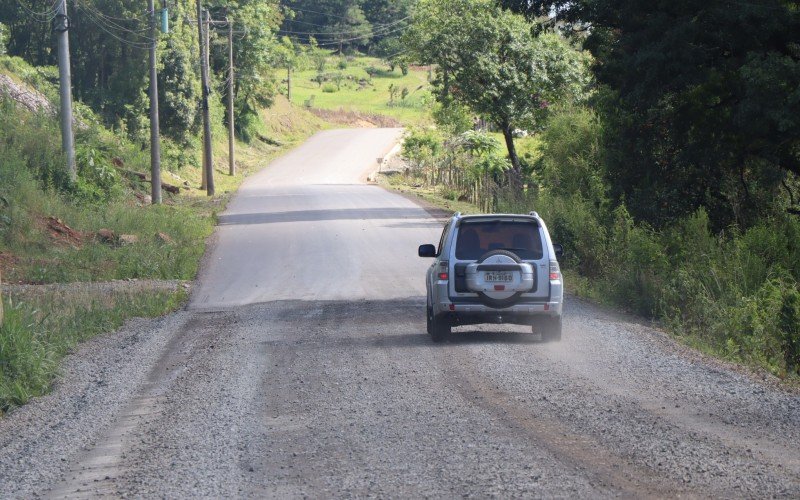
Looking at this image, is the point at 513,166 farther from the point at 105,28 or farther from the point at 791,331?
the point at 791,331

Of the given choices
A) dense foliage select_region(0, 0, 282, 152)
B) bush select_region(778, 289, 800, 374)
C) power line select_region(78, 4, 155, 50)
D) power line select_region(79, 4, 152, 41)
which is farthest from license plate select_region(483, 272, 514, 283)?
power line select_region(78, 4, 155, 50)

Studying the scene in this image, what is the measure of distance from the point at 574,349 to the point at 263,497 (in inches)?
282

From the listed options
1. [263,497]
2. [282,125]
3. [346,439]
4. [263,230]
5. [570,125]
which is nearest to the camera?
[263,497]

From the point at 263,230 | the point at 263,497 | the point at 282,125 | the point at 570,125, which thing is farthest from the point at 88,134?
the point at 282,125

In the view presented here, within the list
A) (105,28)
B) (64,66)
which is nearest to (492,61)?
(64,66)

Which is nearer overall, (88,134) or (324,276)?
(324,276)

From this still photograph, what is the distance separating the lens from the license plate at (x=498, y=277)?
1376cm

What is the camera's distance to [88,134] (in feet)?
131

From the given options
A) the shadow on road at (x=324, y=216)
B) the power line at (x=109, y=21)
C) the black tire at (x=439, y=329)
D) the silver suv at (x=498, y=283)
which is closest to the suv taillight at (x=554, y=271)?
the silver suv at (x=498, y=283)

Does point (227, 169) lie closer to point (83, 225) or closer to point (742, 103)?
point (83, 225)

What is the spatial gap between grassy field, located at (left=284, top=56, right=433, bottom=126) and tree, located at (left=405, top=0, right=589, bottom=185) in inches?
2215

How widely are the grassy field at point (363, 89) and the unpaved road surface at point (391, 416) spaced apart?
8464cm

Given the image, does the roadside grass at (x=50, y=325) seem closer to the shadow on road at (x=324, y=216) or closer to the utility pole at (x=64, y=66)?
the utility pole at (x=64, y=66)

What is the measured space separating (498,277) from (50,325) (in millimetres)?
6636
